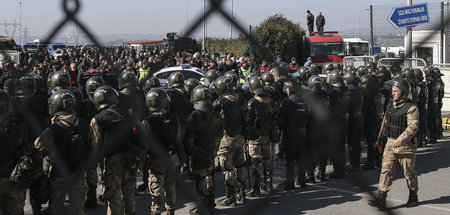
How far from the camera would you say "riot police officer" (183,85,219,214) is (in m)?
6.60

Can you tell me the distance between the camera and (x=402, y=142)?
6.92 meters

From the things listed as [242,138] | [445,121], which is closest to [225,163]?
[242,138]

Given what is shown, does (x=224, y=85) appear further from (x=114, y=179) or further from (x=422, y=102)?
(x=422, y=102)

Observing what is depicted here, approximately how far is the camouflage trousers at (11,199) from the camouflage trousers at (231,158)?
2.74 metres

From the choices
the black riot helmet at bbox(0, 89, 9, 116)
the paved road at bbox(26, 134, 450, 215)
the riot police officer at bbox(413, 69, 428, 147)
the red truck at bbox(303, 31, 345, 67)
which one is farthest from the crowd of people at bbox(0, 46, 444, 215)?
the red truck at bbox(303, 31, 345, 67)

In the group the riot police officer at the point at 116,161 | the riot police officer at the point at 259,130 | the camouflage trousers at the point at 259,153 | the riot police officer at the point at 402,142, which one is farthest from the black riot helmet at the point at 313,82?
the riot police officer at the point at 116,161

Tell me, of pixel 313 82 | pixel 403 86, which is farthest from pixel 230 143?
pixel 403 86

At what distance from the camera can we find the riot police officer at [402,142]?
6945 mm

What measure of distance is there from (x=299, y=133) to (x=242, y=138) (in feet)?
3.33

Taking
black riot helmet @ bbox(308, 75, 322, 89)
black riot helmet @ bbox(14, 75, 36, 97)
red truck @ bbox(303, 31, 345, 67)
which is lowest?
black riot helmet @ bbox(14, 75, 36, 97)

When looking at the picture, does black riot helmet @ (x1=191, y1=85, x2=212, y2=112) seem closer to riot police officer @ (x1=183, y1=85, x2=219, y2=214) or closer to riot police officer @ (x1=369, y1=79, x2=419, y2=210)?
riot police officer @ (x1=183, y1=85, x2=219, y2=214)

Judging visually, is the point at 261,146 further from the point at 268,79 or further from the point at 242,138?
the point at 268,79

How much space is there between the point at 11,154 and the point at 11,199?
52 cm

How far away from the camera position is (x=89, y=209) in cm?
693
